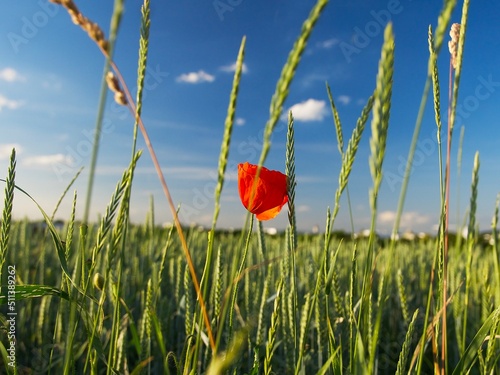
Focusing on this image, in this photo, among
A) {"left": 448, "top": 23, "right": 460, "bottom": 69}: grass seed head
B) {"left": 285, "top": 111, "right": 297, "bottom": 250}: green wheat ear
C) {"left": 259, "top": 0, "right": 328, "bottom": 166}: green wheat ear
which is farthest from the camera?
{"left": 448, "top": 23, "right": 460, "bottom": 69}: grass seed head

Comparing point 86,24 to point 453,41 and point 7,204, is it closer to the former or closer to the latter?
point 7,204

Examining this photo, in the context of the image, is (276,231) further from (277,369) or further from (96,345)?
(96,345)

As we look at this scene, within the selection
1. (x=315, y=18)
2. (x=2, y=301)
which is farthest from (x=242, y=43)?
(x=2, y=301)

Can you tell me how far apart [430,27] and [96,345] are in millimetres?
720

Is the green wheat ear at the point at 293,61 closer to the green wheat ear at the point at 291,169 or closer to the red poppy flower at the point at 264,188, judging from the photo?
the green wheat ear at the point at 291,169

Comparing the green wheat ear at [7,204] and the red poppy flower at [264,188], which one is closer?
the green wheat ear at [7,204]

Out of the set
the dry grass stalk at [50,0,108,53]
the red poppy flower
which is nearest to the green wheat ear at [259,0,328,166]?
the dry grass stalk at [50,0,108,53]

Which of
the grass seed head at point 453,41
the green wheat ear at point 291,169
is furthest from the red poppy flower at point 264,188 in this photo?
the grass seed head at point 453,41

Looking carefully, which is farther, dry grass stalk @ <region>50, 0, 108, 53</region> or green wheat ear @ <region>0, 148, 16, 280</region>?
green wheat ear @ <region>0, 148, 16, 280</region>

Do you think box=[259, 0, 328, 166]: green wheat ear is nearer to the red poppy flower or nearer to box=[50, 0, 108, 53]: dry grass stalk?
box=[50, 0, 108, 53]: dry grass stalk

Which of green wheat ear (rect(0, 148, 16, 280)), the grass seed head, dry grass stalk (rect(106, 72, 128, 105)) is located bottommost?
green wheat ear (rect(0, 148, 16, 280))

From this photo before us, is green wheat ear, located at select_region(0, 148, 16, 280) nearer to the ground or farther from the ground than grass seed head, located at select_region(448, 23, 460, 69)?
nearer to the ground

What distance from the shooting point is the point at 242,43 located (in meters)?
0.45

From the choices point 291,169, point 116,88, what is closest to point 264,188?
point 291,169
